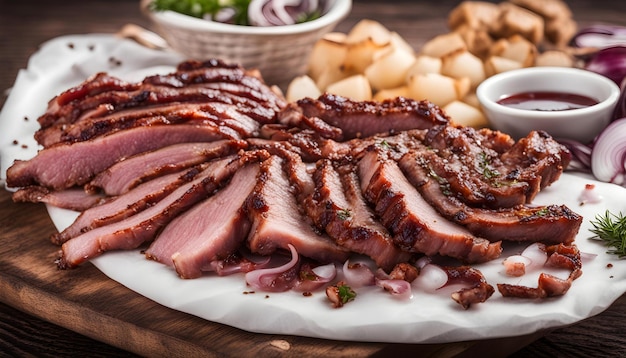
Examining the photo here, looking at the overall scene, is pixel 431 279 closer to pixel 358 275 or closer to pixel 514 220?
pixel 358 275

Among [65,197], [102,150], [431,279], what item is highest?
[102,150]

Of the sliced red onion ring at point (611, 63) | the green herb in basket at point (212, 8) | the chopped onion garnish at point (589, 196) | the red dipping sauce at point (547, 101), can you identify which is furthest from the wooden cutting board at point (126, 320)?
the sliced red onion ring at point (611, 63)

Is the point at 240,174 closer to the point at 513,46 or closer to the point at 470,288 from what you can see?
the point at 470,288

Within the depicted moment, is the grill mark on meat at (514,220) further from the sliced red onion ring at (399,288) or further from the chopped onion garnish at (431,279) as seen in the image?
the sliced red onion ring at (399,288)

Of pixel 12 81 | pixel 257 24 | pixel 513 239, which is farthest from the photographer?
pixel 12 81

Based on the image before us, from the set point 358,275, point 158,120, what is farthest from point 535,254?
point 158,120

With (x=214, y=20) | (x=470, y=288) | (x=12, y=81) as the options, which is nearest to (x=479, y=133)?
(x=470, y=288)
